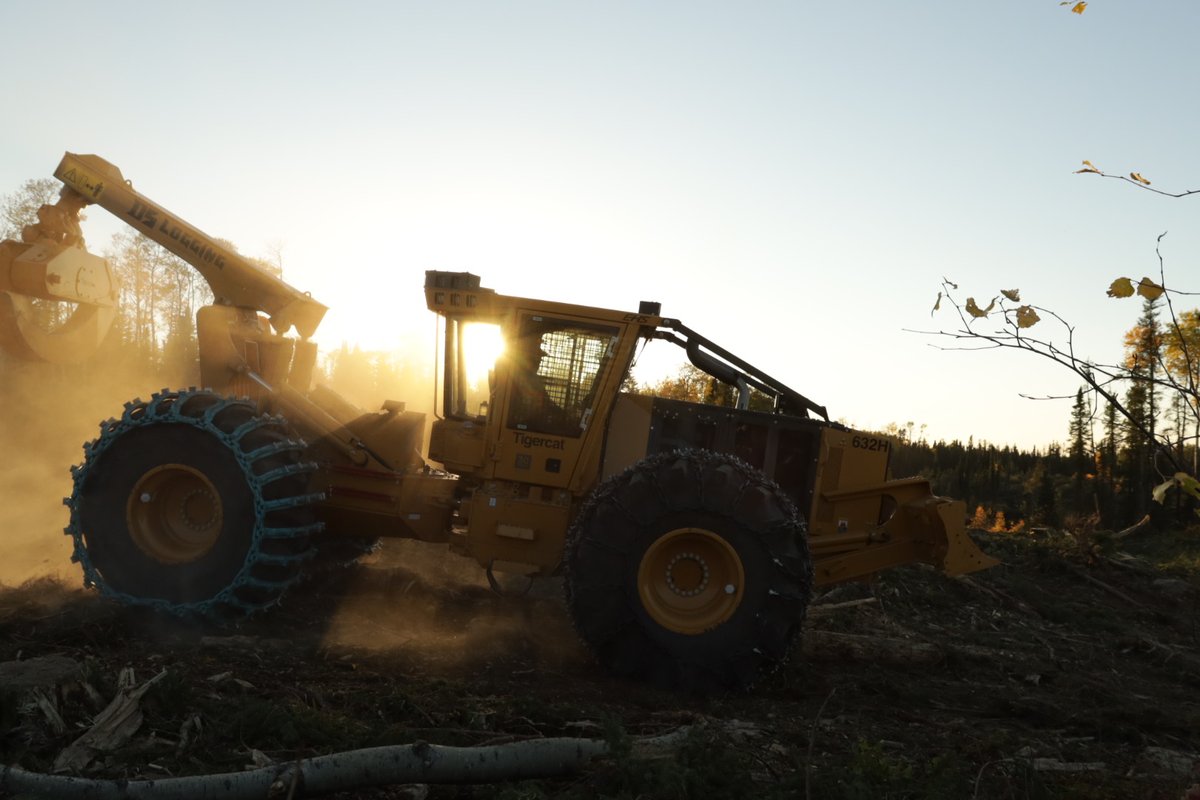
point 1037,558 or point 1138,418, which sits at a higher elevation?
point 1138,418

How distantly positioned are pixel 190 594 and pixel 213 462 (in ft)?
3.53

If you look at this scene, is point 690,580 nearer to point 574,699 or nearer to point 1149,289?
point 574,699

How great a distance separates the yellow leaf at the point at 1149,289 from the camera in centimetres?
293

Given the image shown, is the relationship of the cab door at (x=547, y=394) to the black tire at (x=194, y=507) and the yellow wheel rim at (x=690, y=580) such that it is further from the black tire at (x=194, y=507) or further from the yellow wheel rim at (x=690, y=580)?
the black tire at (x=194, y=507)

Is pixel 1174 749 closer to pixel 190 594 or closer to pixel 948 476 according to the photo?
pixel 190 594

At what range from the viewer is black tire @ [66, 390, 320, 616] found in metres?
7.62

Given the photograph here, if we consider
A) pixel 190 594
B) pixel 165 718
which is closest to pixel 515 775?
pixel 165 718

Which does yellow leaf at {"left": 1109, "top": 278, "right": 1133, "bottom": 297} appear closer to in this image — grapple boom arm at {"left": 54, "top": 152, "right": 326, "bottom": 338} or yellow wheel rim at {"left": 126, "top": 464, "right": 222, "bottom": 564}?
yellow wheel rim at {"left": 126, "top": 464, "right": 222, "bottom": 564}

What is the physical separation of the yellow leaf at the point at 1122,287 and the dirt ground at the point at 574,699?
2.48m

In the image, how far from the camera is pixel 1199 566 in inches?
841

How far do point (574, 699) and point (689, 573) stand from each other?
1.35 metres

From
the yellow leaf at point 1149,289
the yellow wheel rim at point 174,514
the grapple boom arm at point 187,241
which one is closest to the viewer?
the yellow leaf at point 1149,289

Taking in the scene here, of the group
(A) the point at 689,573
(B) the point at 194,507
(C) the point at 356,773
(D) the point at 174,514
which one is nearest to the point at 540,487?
(A) the point at 689,573

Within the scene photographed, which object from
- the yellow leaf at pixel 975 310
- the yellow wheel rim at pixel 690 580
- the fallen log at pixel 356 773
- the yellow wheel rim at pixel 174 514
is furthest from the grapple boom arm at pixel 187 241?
the yellow leaf at pixel 975 310
